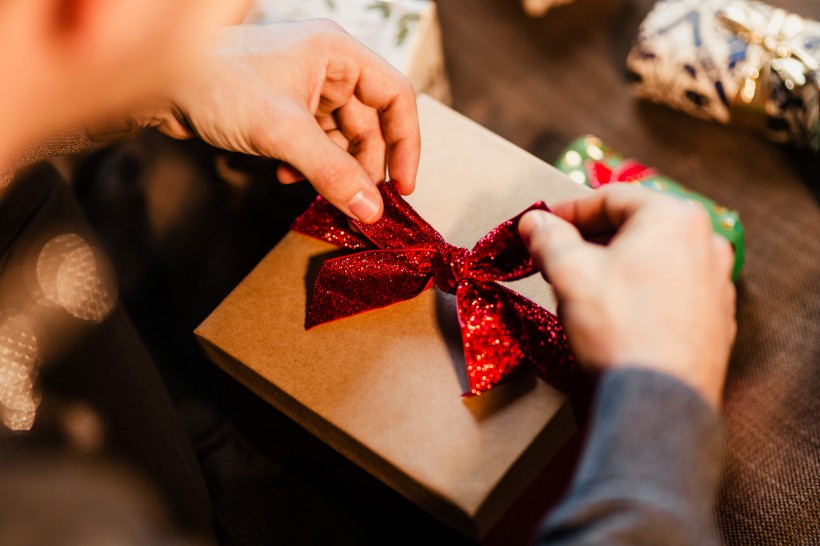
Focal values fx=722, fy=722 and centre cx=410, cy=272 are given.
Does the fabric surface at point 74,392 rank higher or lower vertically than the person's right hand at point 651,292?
lower

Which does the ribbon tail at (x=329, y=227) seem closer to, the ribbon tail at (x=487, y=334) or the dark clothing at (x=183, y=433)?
the ribbon tail at (x=487, y=334)

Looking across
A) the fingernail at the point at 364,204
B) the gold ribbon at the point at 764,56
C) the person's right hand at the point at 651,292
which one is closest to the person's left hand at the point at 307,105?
the fingernail at the point at 364,204

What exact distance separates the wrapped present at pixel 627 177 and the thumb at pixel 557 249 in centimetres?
39

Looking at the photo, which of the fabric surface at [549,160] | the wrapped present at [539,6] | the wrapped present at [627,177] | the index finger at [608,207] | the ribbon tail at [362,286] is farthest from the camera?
the wrapped present at [539,6]

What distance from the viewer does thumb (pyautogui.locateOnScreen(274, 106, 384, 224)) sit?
0.72 meters

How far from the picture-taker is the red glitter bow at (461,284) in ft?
2.11

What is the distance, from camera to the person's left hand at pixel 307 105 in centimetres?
73

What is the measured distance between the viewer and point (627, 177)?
1.05m

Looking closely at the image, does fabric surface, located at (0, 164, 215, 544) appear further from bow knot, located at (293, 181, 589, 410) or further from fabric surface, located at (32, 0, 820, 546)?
bow knot, located at (293, 181, 589, 410)

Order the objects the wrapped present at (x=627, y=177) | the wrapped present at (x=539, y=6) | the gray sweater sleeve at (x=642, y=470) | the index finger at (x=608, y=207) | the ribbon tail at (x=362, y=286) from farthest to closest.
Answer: the wrapped present at (x=539, y=6), the wrapped present at (x=627, y=177), the ribbon tail at (x=362, y=286), the index finger at (x=608, y=207), the gray sweater sleeve at (x=642, y=470)

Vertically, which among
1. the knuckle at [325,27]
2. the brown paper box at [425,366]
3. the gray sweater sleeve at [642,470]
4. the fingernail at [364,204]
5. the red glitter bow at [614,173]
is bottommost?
the red glitter bow at [614,173]

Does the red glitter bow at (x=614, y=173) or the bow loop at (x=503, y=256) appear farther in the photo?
the red glitter bow at (x=614, y=173)

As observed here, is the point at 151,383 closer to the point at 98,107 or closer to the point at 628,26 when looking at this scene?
the point at 98,107

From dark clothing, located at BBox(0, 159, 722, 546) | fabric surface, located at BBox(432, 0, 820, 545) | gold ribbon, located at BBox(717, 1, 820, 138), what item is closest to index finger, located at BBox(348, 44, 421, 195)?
dark clothing, located at BBox(0, 159, 722, 546)
